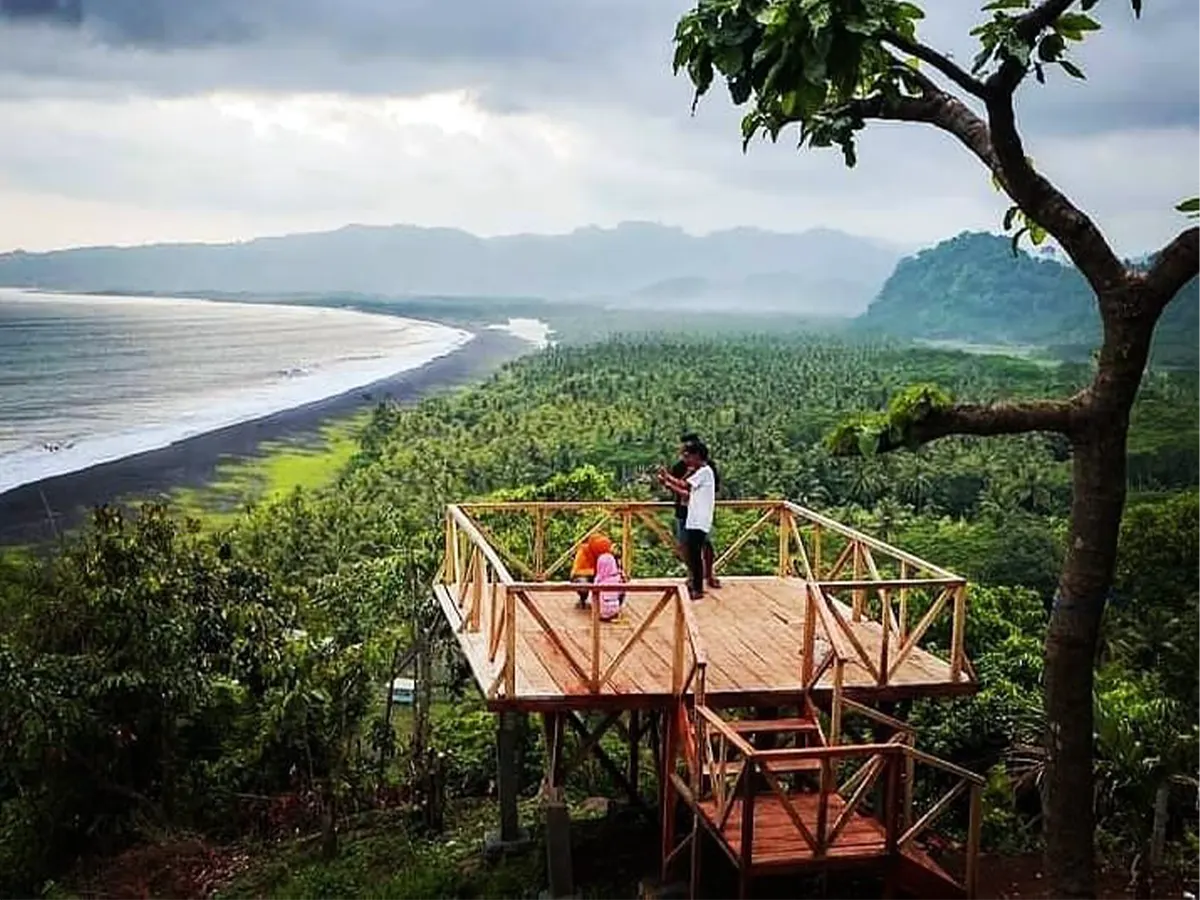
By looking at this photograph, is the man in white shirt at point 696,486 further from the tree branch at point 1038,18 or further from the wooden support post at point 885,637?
the tree branch at point 1038,18

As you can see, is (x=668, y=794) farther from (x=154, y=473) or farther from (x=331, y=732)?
(x=154, y=473)

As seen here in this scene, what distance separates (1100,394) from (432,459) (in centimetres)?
4671

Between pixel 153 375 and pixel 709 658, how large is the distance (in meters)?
94.5

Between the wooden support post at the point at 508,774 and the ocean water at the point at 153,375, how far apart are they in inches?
1720

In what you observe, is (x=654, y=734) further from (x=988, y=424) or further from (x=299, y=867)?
(x=988, y=424)

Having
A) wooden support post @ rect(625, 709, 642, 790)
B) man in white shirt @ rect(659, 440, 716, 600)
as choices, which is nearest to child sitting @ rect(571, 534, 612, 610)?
man in white shirt @ rect(659, 440, 716, 600)

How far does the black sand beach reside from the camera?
1669 inches

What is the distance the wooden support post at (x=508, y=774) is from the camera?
34.5 feet

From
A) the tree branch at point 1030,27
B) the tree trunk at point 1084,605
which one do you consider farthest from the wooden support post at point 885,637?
the tree branch at point 1030,27

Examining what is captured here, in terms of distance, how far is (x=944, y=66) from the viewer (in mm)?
5527

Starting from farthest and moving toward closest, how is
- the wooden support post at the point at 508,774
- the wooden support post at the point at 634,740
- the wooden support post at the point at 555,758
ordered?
the wooden support post at the point at 634,740 → the wooden support post at the point at 508,774 → the wooden support post at the point at 555,758

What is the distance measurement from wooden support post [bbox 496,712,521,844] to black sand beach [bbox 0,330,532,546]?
27382mm

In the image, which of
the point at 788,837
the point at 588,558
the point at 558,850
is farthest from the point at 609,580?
the point at 788,837

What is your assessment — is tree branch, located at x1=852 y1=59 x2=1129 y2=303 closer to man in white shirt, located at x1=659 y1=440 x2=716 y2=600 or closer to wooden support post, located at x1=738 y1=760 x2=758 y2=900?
wooden support post, located at x1=738 y1=760 x2=758 y2=900
